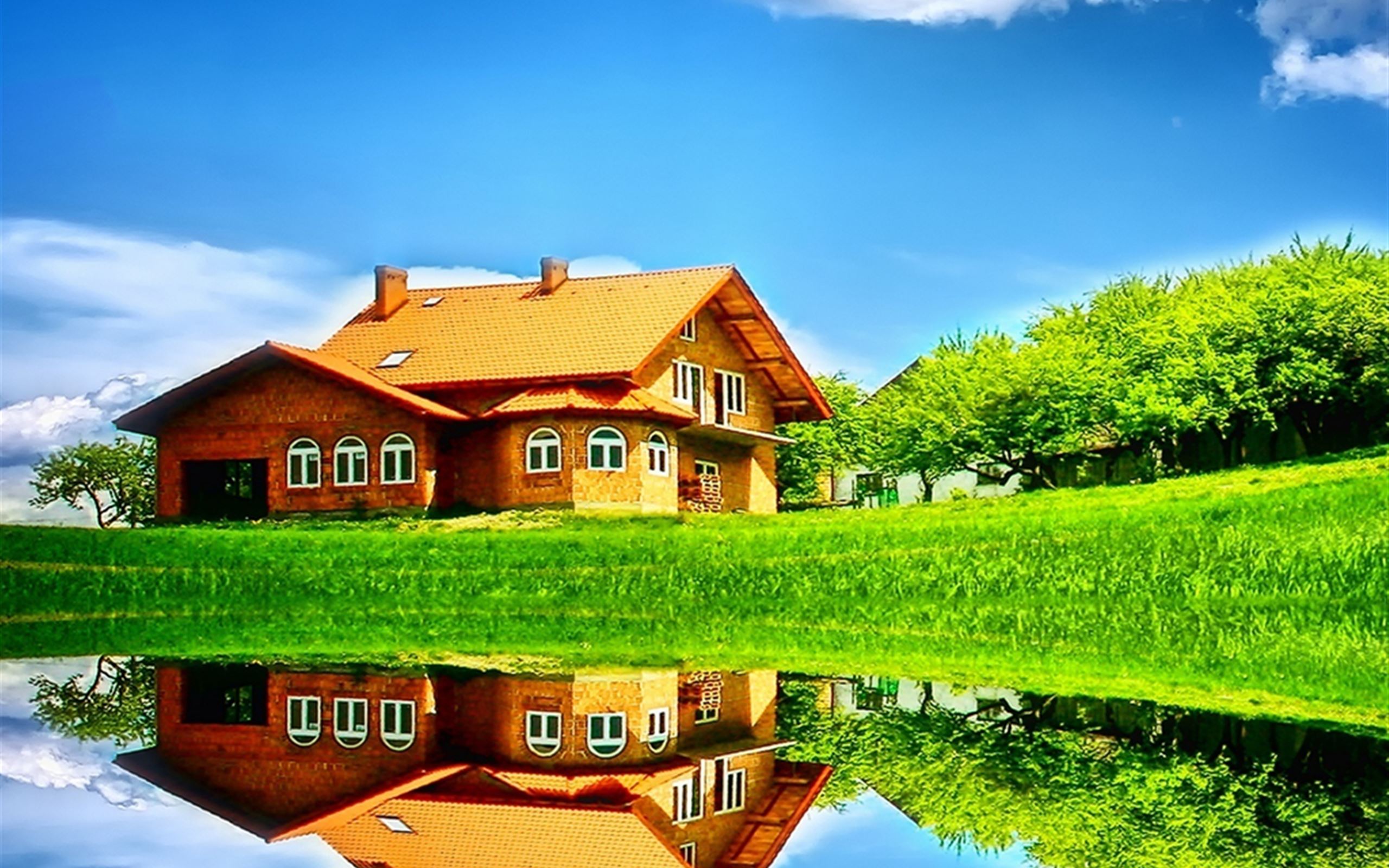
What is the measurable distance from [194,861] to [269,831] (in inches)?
20.1

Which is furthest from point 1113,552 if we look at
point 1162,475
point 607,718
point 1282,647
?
point 1162,475

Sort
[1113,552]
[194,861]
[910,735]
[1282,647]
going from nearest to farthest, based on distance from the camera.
Result: 1. [194,861]
2. [910,735]
3. [1282,647]
4. [1113,552]

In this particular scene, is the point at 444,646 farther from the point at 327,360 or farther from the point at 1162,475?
the point at 1162,475

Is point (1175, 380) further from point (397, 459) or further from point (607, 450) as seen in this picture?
point (397, 459)

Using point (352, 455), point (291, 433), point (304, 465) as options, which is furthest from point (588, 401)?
point (291, 433)

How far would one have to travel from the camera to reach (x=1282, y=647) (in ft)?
40.6

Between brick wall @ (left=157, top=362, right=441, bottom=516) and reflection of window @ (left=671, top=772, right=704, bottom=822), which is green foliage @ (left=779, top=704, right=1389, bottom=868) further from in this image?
brick wall @ (left=157, top=362, right=441, bottom=516)

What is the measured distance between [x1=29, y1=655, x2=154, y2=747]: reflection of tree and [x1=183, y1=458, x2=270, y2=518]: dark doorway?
81.0 ft

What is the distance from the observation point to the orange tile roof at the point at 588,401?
31766 mm

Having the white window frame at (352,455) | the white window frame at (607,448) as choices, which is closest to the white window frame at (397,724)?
the white window frame at (607,448)

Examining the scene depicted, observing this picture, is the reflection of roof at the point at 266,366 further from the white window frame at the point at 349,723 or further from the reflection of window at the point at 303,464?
the white window frame at the point at 349,723

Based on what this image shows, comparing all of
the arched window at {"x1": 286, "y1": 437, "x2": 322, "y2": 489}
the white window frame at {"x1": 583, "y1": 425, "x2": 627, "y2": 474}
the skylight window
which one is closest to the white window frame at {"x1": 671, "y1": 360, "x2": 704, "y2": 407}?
the white window frame at {"x1": 583, "y1": 425, "x2": 627, "y2": 474}

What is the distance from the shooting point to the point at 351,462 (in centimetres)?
3347

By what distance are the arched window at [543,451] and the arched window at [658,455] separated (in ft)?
6.10
